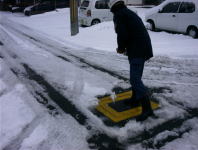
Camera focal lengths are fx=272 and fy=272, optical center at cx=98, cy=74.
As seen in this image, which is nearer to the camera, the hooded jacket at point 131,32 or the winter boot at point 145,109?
the hooded jacket at point 131,32

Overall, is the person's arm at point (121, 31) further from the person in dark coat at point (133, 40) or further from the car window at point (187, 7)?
the car window at point (187, 7)

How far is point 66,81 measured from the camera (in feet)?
21.7

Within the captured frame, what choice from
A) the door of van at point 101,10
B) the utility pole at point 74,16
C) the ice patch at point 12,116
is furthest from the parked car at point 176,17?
the ice patch at point 12,116

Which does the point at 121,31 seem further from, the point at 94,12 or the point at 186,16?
the point at 94,12

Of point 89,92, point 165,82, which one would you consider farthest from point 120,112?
point 165,82

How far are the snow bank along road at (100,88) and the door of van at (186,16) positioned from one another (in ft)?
11.8

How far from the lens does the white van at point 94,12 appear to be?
15.4 meters

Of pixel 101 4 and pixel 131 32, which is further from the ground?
pixel 101 4

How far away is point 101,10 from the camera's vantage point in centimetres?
1554

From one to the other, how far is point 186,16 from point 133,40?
26.8 ft

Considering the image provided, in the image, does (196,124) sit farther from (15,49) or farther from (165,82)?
(15,49)

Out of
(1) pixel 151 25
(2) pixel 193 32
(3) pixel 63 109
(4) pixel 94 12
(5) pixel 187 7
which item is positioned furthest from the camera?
(4) pixel 94 12

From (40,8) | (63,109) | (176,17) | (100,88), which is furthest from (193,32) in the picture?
(40,8)

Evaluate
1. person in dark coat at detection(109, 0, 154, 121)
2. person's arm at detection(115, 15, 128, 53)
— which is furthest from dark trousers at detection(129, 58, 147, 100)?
person's arm at detection(115, 15, 128, 53)
